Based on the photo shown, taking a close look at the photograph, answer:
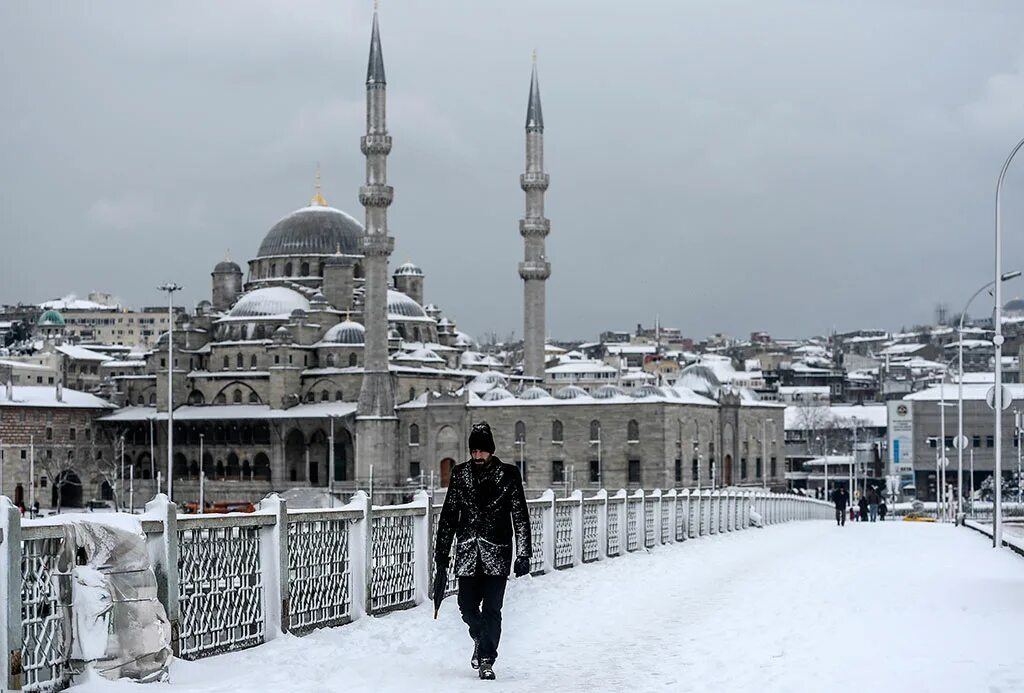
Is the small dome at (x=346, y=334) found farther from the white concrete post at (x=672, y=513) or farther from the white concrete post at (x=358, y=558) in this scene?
the white concrete post at (x=358, y=558)

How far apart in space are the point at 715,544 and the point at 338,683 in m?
13.6

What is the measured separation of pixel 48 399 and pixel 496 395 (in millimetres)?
23748

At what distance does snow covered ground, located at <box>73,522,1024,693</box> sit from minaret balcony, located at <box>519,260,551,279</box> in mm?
52524

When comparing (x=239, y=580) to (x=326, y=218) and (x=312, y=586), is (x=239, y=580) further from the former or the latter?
(x=326, y=218)

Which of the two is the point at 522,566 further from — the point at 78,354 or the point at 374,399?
the point at 78,354

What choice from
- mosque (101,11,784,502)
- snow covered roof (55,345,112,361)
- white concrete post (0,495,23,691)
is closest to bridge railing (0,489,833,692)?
white concrete post (0,495,23,691)

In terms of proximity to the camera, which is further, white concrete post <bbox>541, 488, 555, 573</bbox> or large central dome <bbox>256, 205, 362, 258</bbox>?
large central dome <bbox>256, 205, 362, 258</bbox>

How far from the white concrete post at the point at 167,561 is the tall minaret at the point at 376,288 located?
176 feet

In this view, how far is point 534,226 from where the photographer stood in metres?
67.8

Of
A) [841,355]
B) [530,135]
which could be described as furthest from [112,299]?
[530,135]

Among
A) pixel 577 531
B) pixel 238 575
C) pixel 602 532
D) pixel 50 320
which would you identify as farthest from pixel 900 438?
pixel 50 320

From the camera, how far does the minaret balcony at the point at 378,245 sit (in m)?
61.8

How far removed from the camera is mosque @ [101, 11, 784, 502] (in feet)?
210

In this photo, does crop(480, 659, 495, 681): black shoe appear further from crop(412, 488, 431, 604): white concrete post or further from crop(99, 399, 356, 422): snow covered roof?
crop(99, 399, 356, 422): snow covered roof
